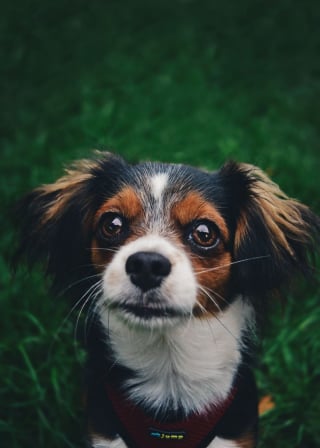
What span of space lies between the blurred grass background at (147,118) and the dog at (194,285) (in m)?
0.50

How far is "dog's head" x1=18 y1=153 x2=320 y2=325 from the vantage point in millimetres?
2273

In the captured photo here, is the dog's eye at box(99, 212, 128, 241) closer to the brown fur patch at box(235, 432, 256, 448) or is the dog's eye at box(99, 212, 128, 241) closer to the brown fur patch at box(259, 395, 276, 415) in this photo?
the brown fur patch at box(235, 432, 256, 448)

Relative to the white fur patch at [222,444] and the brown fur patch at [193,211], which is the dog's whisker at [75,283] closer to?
the brown fur patch at [193,211]

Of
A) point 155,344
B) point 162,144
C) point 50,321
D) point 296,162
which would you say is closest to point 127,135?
point 162,144

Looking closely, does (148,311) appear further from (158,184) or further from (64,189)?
(64,189)

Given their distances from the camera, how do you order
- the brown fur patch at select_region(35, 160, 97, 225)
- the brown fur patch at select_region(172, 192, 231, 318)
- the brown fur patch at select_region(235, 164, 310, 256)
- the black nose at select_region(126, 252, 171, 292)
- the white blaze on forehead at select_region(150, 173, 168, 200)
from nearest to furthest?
the black nose at select_region(126, 252, 171, 292), the brown fur patch at select_region(172, 192, 231, 318), the white blaze on forehead at select_region(150, 173, 168, 200), the brown fur patch at select_region(235, 164, 310, 256), the brown fur patch at select_region(35, 160, 97, 225)

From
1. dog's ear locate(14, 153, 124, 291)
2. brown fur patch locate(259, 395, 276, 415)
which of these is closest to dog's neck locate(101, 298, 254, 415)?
dog's ear locate(14, 153, 124, 291)

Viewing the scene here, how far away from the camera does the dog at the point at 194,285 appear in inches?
96.4

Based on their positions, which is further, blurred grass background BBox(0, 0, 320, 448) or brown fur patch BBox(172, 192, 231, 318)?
blurred grass background BBox(0, 0, 320, 448)

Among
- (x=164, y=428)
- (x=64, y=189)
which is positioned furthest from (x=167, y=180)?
(x=164, y=428)

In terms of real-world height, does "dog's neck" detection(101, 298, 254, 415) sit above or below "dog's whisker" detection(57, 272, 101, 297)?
below

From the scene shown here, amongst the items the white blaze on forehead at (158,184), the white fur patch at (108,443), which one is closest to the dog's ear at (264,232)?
the white blaze on forehead at (158,184)

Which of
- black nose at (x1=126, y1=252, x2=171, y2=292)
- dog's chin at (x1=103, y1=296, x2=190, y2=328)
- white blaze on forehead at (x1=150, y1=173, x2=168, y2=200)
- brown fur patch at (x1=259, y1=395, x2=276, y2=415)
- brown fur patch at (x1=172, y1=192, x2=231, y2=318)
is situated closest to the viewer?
black nose at (x1=126, y1=252, x2=171, y2=292)

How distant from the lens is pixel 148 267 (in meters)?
2.18
